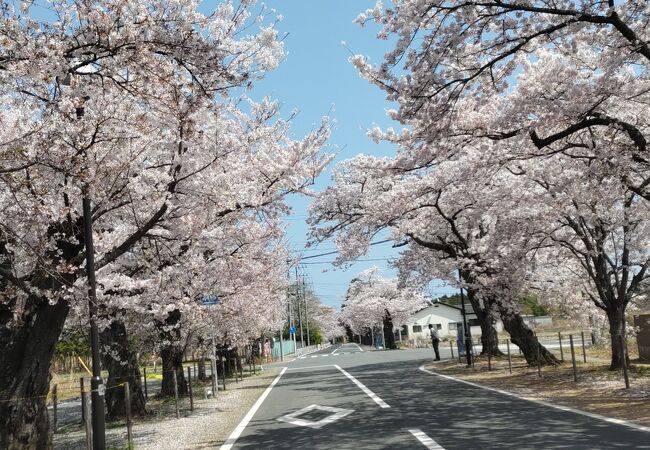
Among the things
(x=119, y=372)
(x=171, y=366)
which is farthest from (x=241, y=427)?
(x=171, y=366)

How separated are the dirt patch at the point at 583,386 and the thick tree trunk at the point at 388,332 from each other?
44.7 metres

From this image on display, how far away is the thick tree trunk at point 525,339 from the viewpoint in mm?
21138

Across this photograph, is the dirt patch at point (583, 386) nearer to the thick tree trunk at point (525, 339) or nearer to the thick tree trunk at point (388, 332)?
the thick tree trunk at point (525, 339)

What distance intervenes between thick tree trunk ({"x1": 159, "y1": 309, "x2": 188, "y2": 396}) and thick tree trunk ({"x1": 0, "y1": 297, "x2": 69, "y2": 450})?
8.02 m

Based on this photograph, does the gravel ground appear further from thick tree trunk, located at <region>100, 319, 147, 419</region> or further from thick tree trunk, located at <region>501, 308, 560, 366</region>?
thick tree trunk, located at <region>501, 308, 560, 366</region>

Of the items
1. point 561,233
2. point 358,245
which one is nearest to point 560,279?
point 561,233

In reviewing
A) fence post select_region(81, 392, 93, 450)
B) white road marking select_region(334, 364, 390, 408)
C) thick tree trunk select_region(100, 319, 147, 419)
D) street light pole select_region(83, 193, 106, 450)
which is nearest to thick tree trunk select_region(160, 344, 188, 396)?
thick tree trunk select_region(100, 319, 147, 419)

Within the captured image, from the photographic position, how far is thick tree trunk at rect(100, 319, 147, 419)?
16.4 metres

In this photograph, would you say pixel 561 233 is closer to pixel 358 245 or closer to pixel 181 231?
pixel 358 245

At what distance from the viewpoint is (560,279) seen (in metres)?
24.2

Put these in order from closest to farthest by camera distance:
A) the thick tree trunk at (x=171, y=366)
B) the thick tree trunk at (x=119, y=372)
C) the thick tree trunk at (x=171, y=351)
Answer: the thick tree trunk at (x=119, y=372) → the thick tree trunk at (x=171, y=351) → the thick tree trunk at (x=171, y=366)

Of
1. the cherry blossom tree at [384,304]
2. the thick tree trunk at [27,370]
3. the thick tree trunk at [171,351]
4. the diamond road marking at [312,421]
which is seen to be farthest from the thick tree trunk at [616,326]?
the cherry blossom tree at [384,304]

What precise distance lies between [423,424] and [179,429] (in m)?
6.13

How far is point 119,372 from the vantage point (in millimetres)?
16766
